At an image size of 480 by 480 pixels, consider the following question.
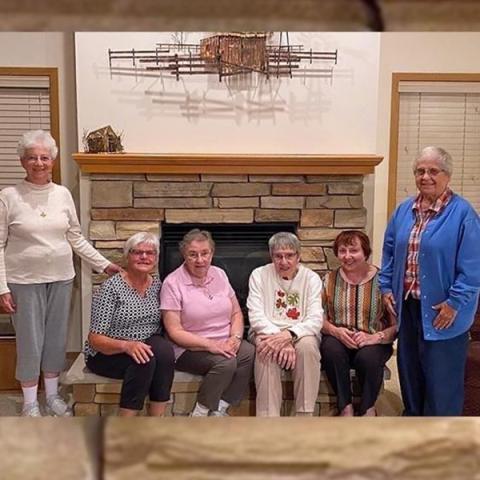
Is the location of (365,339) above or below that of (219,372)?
above

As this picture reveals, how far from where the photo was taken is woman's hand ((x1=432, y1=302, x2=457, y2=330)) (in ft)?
8.48

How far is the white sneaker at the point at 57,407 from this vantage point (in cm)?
296

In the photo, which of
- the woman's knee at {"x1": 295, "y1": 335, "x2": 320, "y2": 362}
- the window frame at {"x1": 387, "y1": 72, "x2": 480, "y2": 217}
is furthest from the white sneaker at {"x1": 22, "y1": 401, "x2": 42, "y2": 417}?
the window frame at {"x1": 387, "y1": 72, "x2": 480, "y2": 217}

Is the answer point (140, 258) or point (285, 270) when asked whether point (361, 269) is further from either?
point (140, 258)

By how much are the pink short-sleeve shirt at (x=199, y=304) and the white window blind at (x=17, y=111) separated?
4.36 ft

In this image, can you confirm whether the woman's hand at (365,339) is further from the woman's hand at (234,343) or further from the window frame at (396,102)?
the window frame at (396,102)

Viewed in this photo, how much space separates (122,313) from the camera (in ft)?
9.24

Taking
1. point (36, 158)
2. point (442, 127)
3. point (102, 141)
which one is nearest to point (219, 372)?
point (36, 158)

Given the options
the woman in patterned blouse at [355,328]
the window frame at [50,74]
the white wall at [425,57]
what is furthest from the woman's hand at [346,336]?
the window frame at [50,74]

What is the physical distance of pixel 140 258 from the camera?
2.86m

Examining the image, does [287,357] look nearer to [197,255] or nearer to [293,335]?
[293,335]

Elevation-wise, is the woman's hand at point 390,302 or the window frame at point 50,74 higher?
the window frame at point 50,74

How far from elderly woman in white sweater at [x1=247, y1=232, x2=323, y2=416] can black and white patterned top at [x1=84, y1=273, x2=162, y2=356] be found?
451 millimetres

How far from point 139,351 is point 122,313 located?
19 centimetres
